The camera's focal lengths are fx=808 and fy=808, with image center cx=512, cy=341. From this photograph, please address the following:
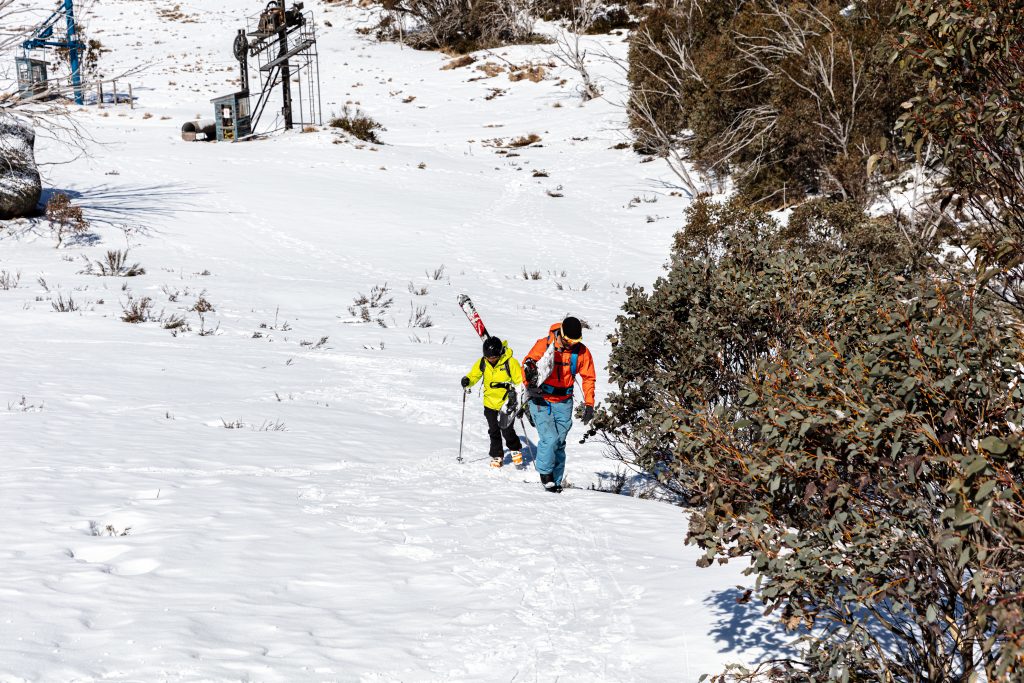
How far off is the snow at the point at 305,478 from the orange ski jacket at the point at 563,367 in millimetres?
942

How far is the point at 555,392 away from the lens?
7.53 m

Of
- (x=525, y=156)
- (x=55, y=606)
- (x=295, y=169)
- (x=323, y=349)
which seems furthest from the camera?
(x=525, y=156)

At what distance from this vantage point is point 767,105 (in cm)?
2688

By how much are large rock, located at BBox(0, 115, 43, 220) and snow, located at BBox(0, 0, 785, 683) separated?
610 mm

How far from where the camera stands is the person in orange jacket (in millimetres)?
7438

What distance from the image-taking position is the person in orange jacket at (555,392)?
7.44 metres

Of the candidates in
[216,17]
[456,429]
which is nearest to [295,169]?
[456,429]

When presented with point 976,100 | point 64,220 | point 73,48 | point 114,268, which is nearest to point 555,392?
point 976,100

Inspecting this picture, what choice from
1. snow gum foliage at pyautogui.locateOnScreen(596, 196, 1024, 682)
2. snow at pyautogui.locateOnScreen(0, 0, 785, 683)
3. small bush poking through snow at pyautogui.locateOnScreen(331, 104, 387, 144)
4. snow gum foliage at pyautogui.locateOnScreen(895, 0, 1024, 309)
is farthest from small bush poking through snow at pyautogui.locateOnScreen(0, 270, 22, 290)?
small bush poking through snow at pyautogui.locateOnScreen(331, 104, 387, 144)

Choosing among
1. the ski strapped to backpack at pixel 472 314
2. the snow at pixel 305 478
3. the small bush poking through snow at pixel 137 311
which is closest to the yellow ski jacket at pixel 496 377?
the ski strapped to backpack at pixel 472 314

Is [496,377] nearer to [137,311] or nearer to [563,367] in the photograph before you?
[563,367]

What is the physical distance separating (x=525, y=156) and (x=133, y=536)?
1278 inches

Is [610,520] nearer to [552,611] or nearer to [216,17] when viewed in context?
[552,611]

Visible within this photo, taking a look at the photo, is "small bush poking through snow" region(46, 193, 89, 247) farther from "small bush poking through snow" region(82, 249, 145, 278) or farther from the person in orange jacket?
the person in orange jacket
